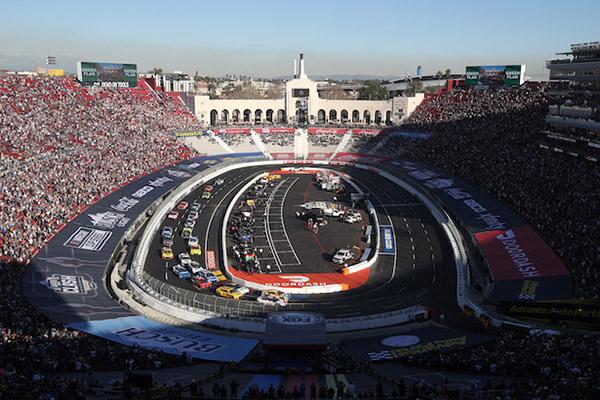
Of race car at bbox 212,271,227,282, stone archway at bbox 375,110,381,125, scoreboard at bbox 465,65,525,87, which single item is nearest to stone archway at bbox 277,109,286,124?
stone archway at bbox 375,110,381,125

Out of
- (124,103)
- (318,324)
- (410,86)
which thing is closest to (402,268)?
(318,324)

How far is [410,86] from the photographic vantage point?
354 ft

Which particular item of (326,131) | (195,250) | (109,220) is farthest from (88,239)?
(326,131)

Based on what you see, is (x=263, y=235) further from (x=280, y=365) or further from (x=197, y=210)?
(x=280, y=365)

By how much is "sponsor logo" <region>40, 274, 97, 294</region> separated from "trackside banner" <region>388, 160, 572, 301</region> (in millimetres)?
23963

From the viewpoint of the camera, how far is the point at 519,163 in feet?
175

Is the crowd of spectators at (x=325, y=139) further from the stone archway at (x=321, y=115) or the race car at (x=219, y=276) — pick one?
the race car at (x=219, y=276)

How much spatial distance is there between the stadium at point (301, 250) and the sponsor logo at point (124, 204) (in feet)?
1.38

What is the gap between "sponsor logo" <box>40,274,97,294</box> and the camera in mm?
32344

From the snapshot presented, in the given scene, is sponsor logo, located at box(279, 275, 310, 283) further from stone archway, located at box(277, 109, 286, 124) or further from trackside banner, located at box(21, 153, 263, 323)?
stone archway, located at box(277, 109, 286, 124)

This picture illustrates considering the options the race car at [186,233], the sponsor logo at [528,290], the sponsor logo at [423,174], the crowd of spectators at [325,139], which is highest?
the crowd of spectators at [325,139]

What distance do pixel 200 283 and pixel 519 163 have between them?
3311 centimetres

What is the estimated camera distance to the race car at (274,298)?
34.0 meters

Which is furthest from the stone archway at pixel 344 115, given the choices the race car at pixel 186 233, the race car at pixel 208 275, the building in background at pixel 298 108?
the race car at pixel 208 275
